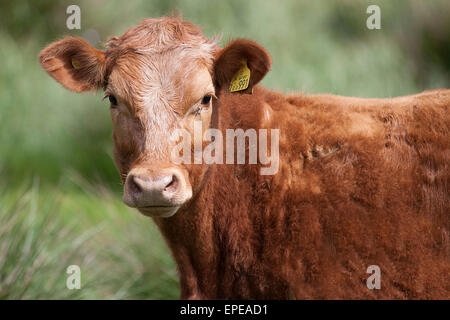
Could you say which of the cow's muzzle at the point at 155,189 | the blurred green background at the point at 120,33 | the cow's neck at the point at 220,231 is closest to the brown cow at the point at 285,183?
the cow's neck at the point at 220,231

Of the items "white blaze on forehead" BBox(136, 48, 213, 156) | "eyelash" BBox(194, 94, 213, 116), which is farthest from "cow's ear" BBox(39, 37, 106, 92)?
"eyelash" BBox(194, 94, 213, 116)

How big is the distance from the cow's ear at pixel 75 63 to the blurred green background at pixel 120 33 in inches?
87.6

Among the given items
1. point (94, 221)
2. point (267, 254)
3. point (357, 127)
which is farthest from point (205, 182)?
point (94, 221)

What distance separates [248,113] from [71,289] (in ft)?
7.33

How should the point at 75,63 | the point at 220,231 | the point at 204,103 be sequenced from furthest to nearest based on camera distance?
the point at 75,63
the point at 220,231
the point at 204,103

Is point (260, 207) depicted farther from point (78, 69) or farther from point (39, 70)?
point (39, 70)

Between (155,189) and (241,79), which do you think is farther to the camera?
(241,79)

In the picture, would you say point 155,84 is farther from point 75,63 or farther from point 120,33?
point 120,33

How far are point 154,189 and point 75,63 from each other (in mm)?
1316

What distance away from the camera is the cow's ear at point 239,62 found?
3488 millimetres

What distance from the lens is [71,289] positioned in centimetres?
467

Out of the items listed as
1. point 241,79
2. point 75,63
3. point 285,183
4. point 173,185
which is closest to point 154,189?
point 173,185

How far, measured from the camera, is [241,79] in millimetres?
3521

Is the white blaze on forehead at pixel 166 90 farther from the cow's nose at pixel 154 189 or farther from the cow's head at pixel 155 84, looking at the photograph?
the cow's nose at pixel 154 189
